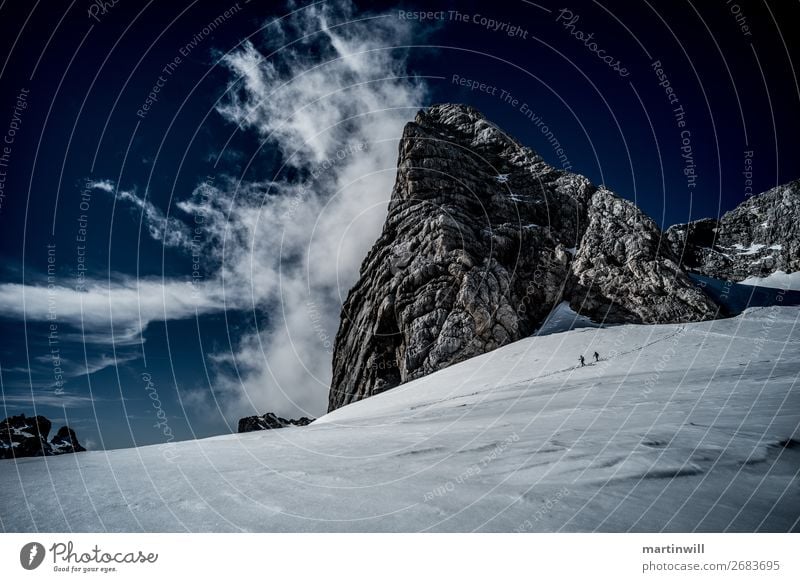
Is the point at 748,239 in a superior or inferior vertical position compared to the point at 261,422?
superior

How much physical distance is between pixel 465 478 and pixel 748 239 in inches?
3829

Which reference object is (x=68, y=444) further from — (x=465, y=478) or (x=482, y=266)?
(x=482, y=266)

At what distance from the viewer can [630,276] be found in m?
37.5

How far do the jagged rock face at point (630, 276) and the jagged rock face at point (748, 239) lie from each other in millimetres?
33325

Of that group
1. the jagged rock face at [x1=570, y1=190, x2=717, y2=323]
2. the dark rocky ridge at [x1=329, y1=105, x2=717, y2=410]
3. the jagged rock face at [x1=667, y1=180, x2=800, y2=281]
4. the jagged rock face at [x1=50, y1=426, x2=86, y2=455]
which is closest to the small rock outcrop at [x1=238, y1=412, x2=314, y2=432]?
the dark rocky ridge at [x1=329, y1=105, x2=717, y2=410]

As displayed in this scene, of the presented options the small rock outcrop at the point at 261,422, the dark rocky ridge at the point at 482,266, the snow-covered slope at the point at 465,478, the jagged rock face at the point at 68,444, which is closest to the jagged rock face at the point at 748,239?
the dark rocky ridge at the point at 482,266

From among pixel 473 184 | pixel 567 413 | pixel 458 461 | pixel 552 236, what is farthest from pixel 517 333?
pixel 458 461

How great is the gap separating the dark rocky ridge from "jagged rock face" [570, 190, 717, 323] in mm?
123

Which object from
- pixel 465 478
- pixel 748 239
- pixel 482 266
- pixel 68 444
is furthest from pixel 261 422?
pixel 748 239

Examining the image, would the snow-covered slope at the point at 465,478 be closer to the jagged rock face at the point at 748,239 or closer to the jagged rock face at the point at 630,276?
the jagged rock face at the point at 630,276

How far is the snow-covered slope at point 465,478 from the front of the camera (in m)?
4.09

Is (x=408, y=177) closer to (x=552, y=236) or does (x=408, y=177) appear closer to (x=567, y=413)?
(x=552, y=236)

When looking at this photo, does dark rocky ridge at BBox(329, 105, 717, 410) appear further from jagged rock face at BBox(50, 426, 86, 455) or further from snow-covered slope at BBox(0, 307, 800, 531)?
snow-covered slope at BBox(0, 307, 800, 531)

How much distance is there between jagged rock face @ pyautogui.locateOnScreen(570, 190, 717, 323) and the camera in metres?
34.4
